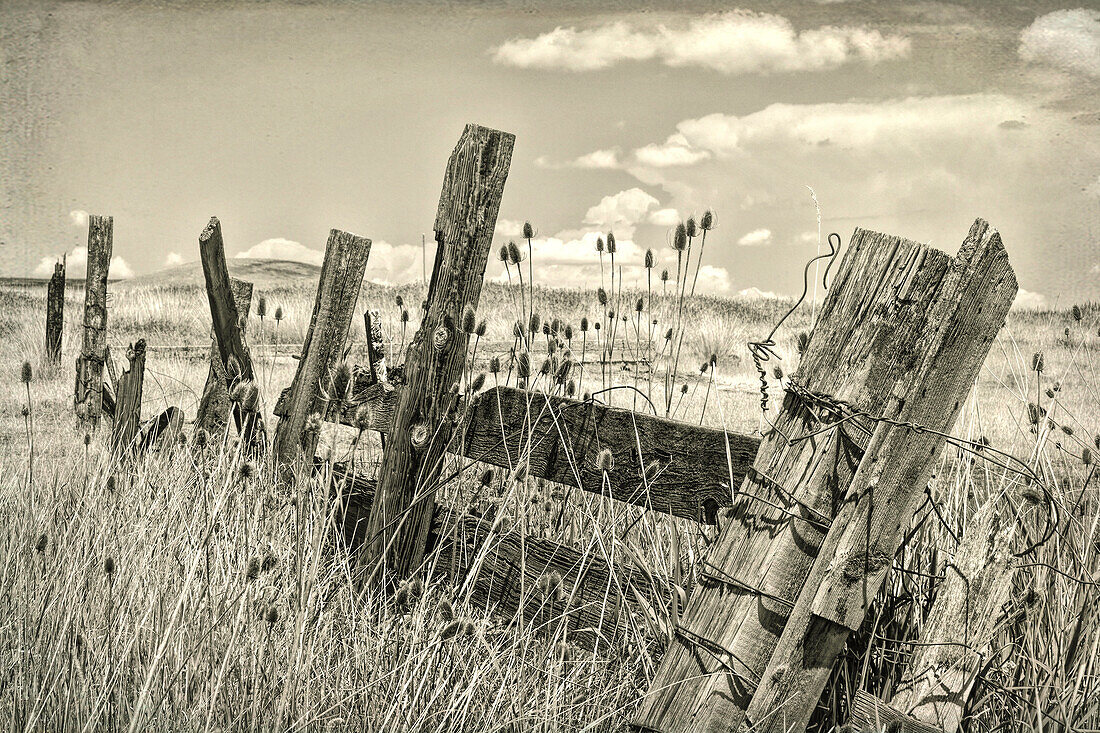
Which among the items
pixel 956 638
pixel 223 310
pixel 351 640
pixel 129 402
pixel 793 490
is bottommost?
pixel 351 640

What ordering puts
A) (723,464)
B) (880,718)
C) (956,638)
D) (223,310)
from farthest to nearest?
(223,310) < (723,464) < (956,638) < (880,718)

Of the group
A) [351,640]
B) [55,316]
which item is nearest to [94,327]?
[351,640]

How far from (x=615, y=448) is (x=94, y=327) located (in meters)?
4.88

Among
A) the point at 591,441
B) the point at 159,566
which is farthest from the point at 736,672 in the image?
the point at 159,566

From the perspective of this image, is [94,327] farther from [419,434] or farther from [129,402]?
[419,434]

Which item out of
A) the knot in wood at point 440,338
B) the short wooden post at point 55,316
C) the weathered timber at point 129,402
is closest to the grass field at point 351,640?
the knot in wood at point 440,338

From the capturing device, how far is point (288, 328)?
17.2 metres

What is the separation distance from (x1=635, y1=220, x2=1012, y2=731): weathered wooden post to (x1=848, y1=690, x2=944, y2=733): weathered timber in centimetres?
44

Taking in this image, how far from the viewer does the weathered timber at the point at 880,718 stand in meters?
2.22

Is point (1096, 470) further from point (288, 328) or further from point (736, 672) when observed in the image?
point (288, 328)

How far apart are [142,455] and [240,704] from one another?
9.04 ft

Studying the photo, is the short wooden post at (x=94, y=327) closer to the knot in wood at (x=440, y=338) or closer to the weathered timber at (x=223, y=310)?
the weathered timber at (x=223, y=310)

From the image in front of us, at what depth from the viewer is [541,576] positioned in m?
2.67

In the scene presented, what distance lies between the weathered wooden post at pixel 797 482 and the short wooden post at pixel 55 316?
13609mm
